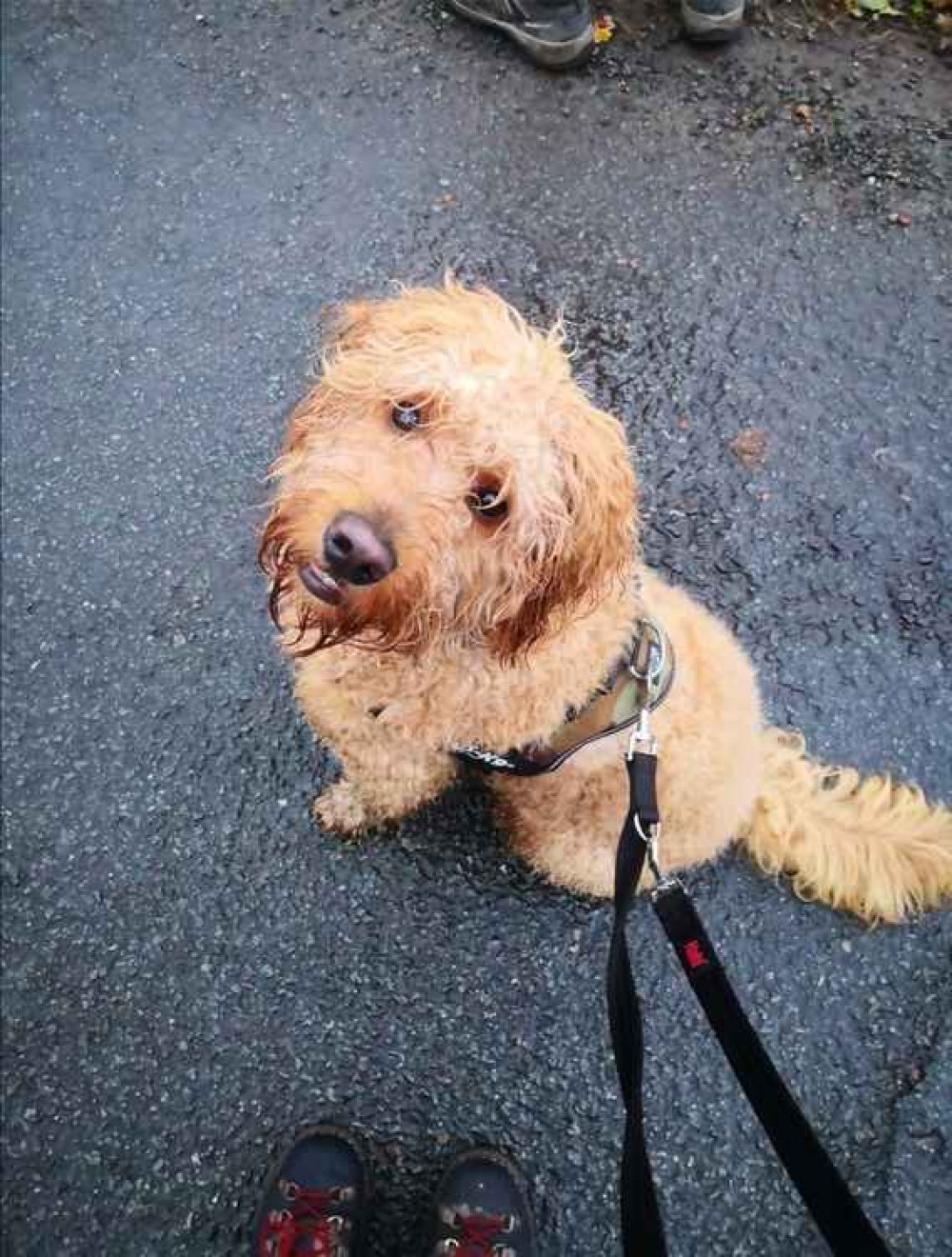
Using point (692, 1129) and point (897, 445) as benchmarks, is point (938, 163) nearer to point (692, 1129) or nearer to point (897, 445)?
point (897, 445)

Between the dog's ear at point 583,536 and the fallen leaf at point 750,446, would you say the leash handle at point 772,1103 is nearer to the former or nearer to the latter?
the dog's ear at point 583,536

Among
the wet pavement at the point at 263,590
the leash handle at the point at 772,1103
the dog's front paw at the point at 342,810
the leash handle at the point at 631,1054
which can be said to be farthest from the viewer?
the dog's front paw at the point at 342,810

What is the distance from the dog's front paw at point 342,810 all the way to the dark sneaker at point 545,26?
8.64ft

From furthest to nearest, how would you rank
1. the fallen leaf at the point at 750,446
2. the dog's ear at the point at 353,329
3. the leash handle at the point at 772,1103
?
1. the fallen leaf at the point at 750,446
2. the dog's ear at the point at 353,329
3. the leash handle at the point at 772,1103

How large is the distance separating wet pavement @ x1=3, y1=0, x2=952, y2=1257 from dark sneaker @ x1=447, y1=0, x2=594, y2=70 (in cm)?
9

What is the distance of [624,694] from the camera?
6.55 feet

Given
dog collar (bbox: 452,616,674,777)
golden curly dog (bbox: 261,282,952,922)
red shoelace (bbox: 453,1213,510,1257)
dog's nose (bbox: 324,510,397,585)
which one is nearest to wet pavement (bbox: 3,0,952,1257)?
red shoelace (bbox: 453,1213,510,1257)

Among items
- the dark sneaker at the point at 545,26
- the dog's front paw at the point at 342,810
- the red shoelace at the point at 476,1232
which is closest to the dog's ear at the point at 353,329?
the dog's front paw at the point at 342,810

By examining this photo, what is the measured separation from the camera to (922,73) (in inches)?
131

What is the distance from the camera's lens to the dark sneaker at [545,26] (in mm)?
3193

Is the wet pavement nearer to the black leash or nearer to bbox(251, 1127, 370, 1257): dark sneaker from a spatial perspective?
bbox(251, 1127, 370, 1257): dark sneaker

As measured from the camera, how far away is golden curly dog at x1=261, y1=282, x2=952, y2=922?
1.63 metres

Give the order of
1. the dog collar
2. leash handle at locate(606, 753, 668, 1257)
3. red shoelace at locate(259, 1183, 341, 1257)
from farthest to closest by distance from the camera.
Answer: red shoelace at locate(259, 1183, 341, 1257) < the dog collar < leash handle at locate(606, 753, 668, 1257)

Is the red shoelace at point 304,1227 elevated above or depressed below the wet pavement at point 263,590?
below
